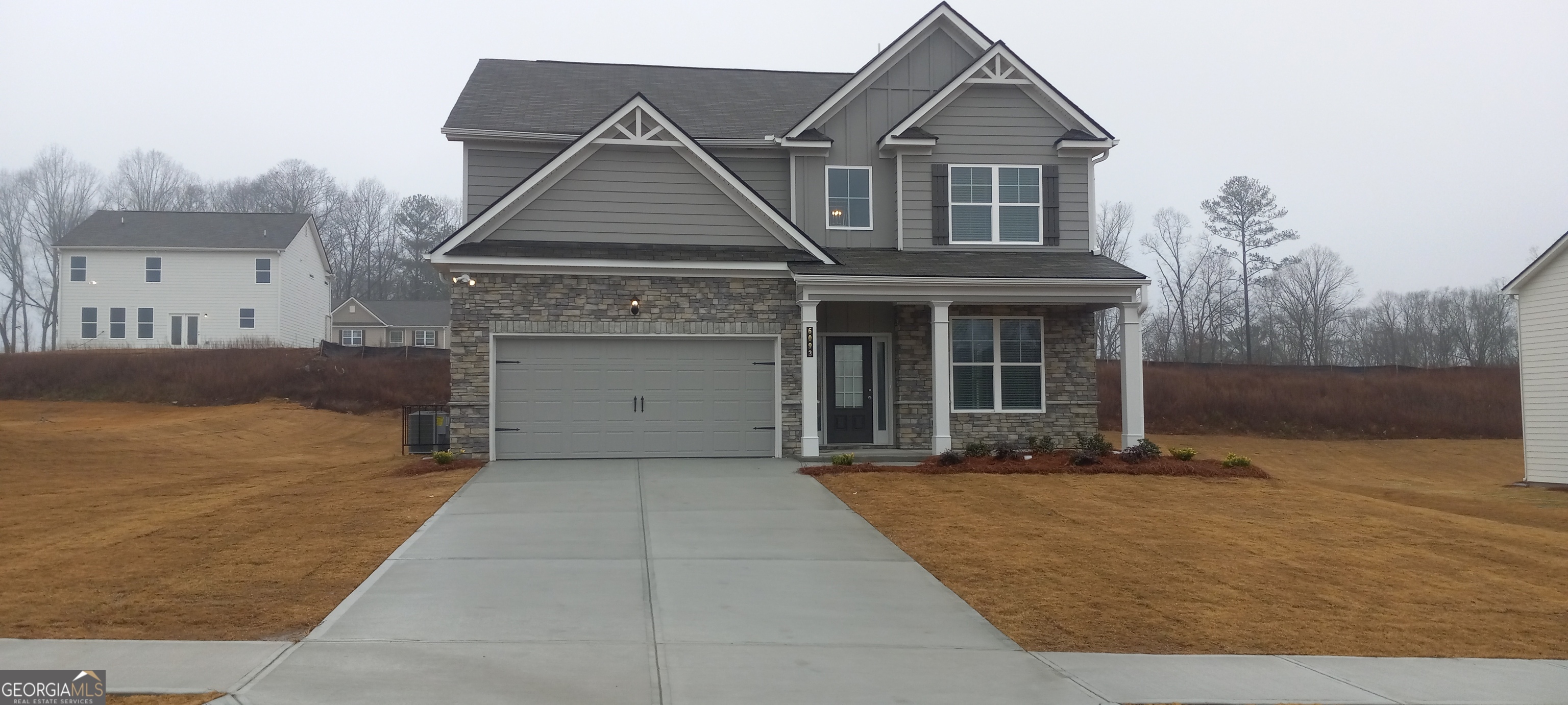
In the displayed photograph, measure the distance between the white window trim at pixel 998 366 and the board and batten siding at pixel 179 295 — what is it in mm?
29369

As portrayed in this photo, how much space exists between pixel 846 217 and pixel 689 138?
3564 millimetres

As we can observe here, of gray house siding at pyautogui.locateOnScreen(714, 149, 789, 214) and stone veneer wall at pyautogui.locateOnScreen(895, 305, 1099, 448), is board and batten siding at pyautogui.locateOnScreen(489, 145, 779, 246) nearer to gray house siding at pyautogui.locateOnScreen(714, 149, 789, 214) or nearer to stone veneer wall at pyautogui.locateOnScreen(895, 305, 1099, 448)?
gray house siding at pyautogui.locateOnScreen(714, 149, 789, 214)

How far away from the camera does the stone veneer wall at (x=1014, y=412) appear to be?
58.6 ft

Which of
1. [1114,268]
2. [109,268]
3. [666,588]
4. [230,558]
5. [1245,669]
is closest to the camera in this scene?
[1245,669]

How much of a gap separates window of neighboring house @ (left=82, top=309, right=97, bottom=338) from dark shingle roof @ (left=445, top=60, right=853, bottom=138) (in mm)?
25819

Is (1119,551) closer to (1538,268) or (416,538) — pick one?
(416,538)

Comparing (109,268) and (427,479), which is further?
(109,268)

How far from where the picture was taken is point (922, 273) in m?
16.3

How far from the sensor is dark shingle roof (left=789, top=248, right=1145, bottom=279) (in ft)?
53.6

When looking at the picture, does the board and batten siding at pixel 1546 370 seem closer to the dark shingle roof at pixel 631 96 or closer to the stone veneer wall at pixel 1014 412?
the stone veneer wall at pixel 1014 412

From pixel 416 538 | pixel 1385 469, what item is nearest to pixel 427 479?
pixel 416 538

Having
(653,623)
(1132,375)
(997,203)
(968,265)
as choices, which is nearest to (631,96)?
(997,203)

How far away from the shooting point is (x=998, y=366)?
18.0 meters

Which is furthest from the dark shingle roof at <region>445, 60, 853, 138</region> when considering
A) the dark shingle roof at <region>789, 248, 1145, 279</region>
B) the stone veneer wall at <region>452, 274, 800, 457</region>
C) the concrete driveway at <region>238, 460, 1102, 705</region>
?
the concrete driveway at <region>238, 460, 1102, 705</region>
